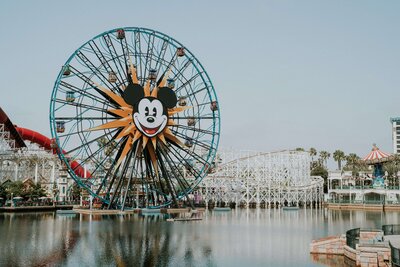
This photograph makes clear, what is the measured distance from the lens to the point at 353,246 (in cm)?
2491

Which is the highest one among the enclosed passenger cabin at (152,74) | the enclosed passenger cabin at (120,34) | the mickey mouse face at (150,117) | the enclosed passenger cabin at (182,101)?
the enclosed passenger cabin at (120,34)

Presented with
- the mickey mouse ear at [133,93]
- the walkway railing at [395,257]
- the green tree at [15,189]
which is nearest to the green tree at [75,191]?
the green tree at [15,189]

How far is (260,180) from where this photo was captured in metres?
86.4

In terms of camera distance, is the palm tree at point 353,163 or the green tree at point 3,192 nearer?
the green tree at point 3,192

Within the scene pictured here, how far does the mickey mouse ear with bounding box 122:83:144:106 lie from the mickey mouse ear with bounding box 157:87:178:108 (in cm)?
246

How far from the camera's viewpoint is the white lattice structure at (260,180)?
8575 centimetres

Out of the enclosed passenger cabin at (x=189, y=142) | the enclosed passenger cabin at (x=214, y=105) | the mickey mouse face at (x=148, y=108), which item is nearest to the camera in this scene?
the mickey mouse face at (x=148, y=108)

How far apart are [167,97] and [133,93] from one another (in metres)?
4.28

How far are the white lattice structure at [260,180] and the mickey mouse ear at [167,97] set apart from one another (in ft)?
103

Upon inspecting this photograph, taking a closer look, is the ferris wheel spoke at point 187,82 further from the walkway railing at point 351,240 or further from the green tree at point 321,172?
the green tree at point 321,172

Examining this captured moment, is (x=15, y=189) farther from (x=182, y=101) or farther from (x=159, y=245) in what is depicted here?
(x=159, y=245)

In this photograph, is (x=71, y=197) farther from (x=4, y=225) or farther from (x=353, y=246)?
(x=353, y=246)

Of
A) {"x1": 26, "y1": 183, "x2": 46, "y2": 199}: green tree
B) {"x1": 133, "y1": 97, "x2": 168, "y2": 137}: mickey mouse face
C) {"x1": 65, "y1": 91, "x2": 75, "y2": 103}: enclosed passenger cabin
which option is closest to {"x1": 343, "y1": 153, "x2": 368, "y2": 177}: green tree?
{"x1": 133, "y1": 97, "x2": 168, "y2": 137}: mickey mouse face

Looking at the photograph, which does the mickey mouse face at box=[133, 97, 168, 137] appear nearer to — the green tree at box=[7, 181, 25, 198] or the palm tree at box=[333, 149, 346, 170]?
the green tree at box=[7, 181, 25, 198]
